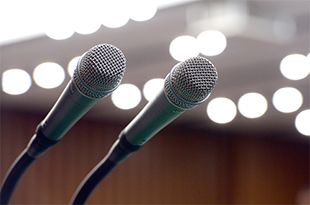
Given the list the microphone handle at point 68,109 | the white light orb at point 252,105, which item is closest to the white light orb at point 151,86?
the white light orb at point 252,105

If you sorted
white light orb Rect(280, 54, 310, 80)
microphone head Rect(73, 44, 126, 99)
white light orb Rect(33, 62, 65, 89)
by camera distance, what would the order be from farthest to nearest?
1. white light orb Rect(33, 62, 65, 89)
2. white light orb Rect(280, 54, 310, 80)
3. microphone head Rect(73, 44, 126, 99)

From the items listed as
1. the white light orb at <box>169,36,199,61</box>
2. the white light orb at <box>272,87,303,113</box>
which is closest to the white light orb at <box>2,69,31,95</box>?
the white light orb at <box>169,36,199,61</box>

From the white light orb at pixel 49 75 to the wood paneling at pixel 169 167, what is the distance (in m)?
0.94

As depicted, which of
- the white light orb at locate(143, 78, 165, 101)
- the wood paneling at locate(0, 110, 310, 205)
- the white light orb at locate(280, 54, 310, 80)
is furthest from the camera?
the wood paneling at locate(0, 110, 310, 205)

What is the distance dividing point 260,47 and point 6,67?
3.57 meters

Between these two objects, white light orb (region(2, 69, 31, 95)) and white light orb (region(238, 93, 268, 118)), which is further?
white light orb (region(238, 93, 268, 118))

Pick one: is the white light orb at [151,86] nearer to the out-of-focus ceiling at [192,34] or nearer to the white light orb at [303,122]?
the out-of-focus ceiling at [192,34]

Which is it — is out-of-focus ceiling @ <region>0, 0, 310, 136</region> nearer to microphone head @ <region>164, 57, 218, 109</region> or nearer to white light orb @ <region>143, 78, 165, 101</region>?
white light orb @ <region>143, 78, 165, 101</region>

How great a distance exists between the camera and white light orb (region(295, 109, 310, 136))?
5352 millimetres

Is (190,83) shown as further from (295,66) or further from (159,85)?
(295,66)

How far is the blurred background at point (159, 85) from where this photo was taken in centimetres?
331

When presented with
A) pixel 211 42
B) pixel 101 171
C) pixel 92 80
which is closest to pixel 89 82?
pixel 92 80

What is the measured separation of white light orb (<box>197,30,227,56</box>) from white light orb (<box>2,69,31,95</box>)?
2.73m

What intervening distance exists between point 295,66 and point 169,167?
289cm
